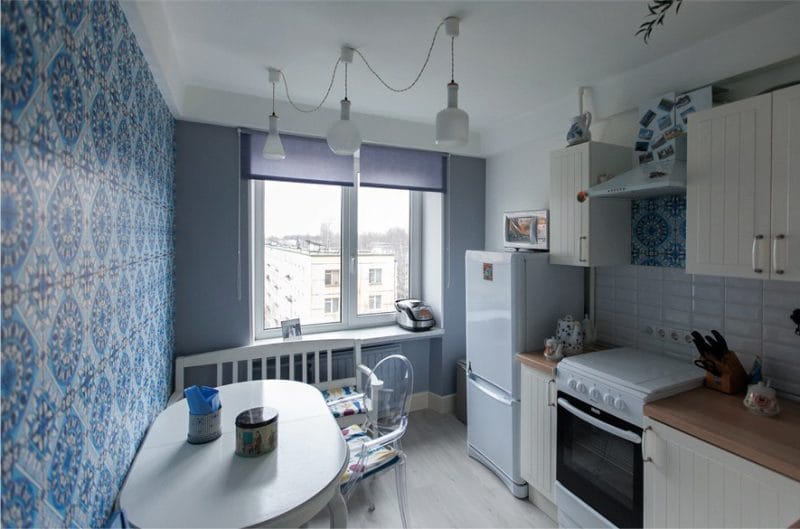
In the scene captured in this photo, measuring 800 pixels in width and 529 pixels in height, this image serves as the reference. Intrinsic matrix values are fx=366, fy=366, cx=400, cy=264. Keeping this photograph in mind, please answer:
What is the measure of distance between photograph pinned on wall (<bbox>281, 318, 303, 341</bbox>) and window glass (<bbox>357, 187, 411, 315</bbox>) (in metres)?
0.63

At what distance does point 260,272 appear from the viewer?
9.27 ft

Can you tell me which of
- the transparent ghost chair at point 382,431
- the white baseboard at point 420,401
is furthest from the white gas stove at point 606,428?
the white baseboard at point 420,401

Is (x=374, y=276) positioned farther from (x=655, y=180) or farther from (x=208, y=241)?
(x=655, y=180)

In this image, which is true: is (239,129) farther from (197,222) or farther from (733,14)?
(733,14)

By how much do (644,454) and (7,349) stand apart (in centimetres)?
207

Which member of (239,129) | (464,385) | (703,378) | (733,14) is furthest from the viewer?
(464,385)

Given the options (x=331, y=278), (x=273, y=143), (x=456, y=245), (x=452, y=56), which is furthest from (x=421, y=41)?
(x=331, y=278)

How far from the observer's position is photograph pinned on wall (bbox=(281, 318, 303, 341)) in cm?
276

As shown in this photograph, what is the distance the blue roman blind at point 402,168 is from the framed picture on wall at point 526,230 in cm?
65

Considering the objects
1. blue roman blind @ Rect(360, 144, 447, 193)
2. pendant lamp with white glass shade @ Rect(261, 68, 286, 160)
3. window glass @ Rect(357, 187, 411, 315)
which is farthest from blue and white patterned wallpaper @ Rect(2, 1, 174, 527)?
window glass @ Rect(357, 187, 411, 315)

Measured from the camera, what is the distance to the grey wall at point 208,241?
243 centimetres

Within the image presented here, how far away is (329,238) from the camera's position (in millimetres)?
3127

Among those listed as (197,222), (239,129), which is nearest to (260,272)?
(197,222)

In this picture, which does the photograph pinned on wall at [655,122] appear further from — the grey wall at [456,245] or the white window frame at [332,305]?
the white window frame at [332,305]
